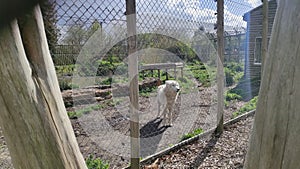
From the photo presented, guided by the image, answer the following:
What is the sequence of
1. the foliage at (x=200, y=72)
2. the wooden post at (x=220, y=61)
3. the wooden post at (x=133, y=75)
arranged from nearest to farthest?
the wooden post at (x=133, y=75)
the wooden post at (x=220, y=61)
the foliage at (x=200, y=72)

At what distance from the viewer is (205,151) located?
3.08 m

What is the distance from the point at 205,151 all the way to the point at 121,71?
1925 millimetres

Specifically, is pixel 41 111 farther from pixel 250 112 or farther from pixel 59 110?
pixel 250 112

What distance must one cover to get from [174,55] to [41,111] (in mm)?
4338

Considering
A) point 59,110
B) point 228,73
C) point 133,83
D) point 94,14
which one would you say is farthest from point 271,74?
point 228,73

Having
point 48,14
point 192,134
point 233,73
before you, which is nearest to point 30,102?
point 48,14

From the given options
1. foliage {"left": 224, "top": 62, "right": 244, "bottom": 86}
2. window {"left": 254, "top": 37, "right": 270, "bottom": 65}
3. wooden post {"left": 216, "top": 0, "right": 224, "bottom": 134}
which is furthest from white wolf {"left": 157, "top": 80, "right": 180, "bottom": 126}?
window {"left": 254, "top": 37, "right": 270, "bottom": 65}

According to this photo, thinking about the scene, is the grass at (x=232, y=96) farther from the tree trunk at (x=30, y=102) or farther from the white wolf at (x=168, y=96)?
the tree trunk at (x=30, y=102)

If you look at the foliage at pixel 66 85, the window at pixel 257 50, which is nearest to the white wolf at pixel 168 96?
the foliage at pixel 66 85

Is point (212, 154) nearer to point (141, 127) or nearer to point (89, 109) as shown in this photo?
point (141, 127)

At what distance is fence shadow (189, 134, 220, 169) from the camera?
273 cm

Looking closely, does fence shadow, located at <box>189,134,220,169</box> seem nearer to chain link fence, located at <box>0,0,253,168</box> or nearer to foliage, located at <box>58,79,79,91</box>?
chain link fence, located at <box>0,0,253,168</box>

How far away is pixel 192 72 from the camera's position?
233 inches

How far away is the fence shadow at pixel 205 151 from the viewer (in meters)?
2.73
